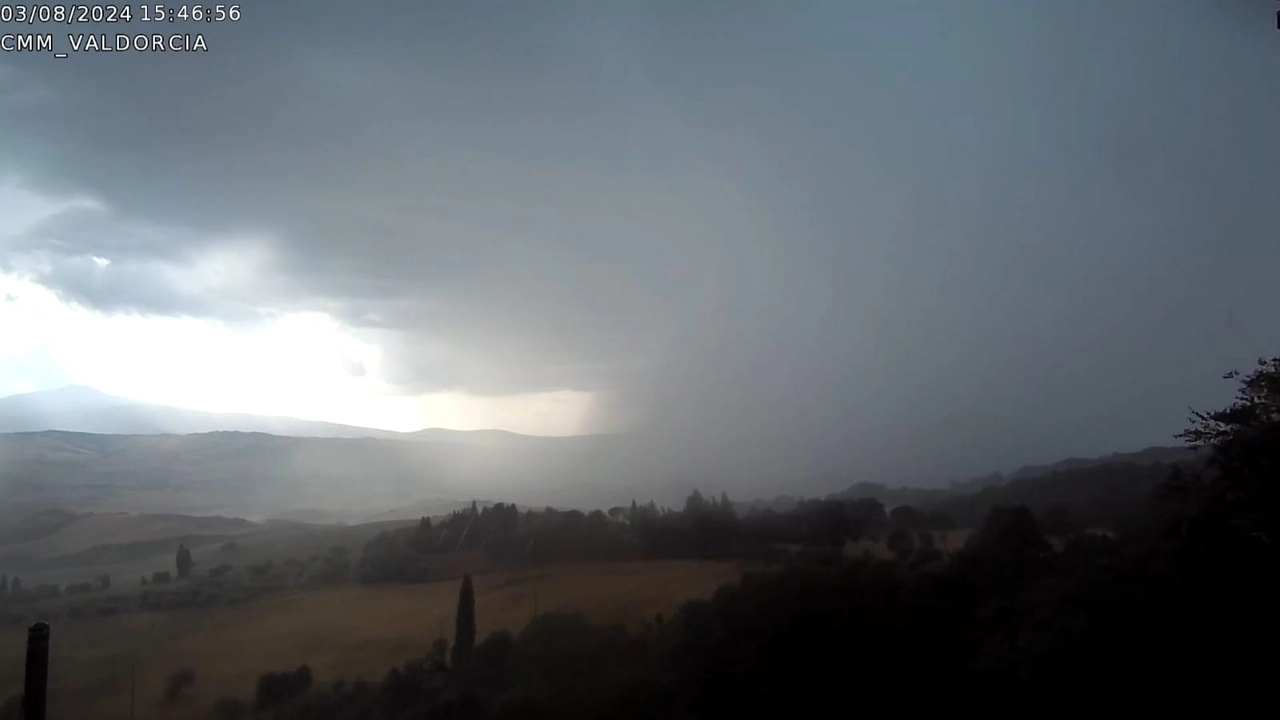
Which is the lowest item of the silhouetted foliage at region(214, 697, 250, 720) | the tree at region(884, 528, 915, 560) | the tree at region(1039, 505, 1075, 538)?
the silhouetted foliage at region(214, 697, 250, 720)

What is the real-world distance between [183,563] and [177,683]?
4753mm

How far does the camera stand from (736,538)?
900 inches

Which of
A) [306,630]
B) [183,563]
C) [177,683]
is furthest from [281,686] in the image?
[183,563]

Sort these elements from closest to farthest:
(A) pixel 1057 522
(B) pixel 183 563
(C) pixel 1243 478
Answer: (C) pixel 1243 478
(A) pixel 1057 522
(B) pixel 183 563

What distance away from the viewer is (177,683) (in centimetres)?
1830

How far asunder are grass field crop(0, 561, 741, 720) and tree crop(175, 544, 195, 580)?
178 cm

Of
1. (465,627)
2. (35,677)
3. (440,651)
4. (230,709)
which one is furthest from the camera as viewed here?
(465,627)

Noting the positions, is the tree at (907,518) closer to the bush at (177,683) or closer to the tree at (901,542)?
the tree at (901,542)

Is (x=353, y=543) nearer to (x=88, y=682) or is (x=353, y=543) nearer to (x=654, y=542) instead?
(x=88, y=682)

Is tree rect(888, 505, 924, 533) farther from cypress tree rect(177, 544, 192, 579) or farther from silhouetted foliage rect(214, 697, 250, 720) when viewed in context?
cypress tree rect(177, 544, 192, 579)

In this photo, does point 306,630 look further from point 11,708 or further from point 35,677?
point 35,677

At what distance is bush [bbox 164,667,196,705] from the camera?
59.2 ft

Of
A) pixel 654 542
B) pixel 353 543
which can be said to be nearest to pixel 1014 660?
pixel 654 542

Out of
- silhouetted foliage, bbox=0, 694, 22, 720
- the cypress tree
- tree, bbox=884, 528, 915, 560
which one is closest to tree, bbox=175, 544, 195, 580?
the cypress tree
